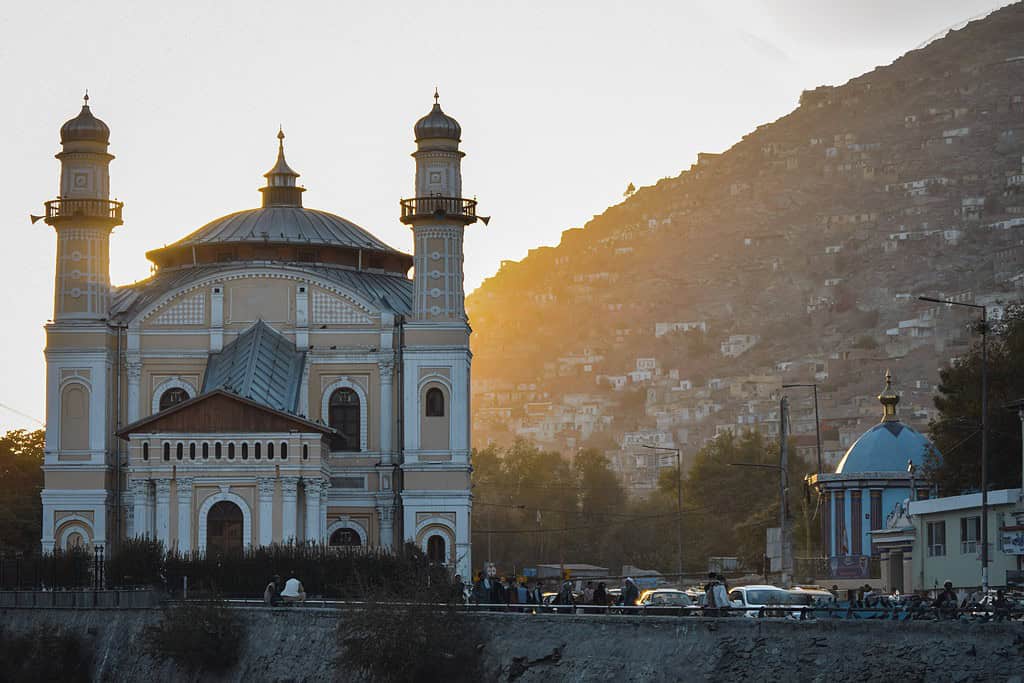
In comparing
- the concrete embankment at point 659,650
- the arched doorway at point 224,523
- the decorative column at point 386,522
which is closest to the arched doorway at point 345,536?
the decorative column at point 386,522

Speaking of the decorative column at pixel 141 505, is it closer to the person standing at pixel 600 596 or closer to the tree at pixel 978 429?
the person standing at pixel 600 596

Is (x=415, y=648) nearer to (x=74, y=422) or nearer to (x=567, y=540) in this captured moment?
(x=74, y=422)

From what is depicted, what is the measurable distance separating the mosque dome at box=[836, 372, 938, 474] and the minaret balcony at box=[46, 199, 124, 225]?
30054 mm

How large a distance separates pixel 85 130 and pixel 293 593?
29.4 meters

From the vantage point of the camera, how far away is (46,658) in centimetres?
6188

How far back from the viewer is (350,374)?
84.1 metres

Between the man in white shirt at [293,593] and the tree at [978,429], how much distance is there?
29231 mm

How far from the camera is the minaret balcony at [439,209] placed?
273 ft

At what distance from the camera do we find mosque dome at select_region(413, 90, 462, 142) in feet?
277

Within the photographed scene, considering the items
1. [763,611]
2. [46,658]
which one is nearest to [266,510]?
[46,658]

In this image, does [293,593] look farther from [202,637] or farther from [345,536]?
[345,536]

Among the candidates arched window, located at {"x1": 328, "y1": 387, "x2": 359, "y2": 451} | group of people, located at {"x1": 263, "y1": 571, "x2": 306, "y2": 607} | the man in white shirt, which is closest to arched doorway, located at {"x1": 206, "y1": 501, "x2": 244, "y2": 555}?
arched window, located at {"x1": 328, "y1": 387, "x2": 359, "y2": 451}

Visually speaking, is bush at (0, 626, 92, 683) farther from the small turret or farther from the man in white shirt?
the small turret

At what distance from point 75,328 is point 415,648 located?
3444 cm
